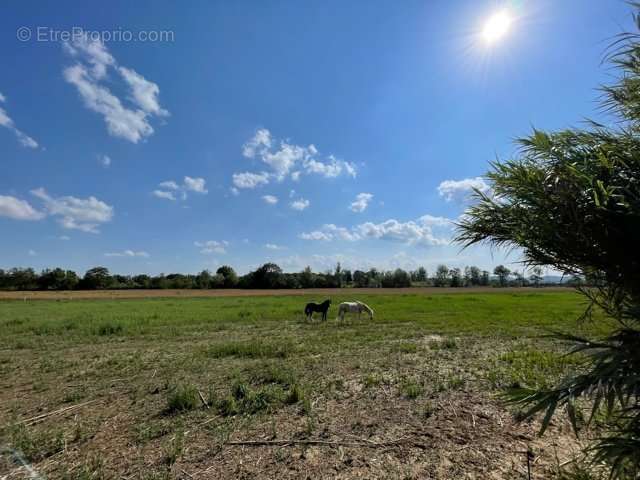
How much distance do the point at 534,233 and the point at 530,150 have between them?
0.68 meters

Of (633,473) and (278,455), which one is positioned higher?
(633,473)

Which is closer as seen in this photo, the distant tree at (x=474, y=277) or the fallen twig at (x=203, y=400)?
the fallen twig at (x=203, y=400)

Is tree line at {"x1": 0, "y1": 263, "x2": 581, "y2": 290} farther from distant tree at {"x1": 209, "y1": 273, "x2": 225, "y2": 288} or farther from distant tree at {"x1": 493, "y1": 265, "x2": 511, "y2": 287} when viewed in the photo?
distant tree at {"x1": 493, "y1": 265, "x2": 511, "y2": 287}

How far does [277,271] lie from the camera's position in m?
92.8

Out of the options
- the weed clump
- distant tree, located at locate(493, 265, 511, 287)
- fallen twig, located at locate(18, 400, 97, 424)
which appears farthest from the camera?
the weed clump

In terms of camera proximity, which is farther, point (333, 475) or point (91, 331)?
point (91, 331)

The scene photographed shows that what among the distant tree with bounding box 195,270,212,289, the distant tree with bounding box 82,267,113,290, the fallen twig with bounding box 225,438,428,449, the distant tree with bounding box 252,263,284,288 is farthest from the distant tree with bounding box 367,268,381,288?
the fallen twig with bounding box 225,438,428,449

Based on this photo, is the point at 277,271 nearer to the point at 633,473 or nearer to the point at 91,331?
the point at 91,331

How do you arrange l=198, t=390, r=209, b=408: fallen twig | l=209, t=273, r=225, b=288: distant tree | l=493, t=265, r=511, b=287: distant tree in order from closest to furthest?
l=493, t=265, r=511, b=287: distant tree < l=198, t=390, r=209, b=408: fallen twig < l=209, t=273, r=225, b=288: distant tree

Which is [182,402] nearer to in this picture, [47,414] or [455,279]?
[47,414]

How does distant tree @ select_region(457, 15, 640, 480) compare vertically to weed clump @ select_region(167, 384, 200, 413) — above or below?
above

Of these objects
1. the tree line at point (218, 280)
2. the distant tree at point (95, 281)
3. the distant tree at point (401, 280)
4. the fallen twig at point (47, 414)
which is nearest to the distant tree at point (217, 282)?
the tree line at point (218, 280)

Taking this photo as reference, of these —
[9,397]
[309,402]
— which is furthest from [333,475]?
[9,397]

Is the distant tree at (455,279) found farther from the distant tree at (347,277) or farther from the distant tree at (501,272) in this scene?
the distant tree at (501,272)
